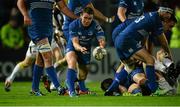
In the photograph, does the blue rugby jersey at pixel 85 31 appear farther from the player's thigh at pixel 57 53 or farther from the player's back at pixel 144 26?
the player's thigh at pixel 57 53

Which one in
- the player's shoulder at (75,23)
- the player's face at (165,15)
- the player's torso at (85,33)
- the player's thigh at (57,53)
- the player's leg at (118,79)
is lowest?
the player's leg at (118,79)

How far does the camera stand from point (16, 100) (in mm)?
14633

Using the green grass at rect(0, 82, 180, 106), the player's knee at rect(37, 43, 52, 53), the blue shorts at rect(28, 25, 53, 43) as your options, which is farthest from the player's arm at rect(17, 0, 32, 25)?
the green grass at rect(0, 82, 180, 106)

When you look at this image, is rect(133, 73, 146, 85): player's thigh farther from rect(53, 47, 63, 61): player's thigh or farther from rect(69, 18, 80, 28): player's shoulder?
rect(53, 47, 63, 61): player's thigh

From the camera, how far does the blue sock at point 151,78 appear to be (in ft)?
49.4

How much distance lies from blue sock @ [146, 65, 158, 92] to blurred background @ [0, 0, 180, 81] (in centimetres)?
651

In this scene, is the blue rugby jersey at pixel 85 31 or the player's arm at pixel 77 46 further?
the blue rugby jersey at pixel 85 31

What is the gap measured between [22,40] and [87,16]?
8506 mm

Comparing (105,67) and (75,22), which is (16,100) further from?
(105,67)

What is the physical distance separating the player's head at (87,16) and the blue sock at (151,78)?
1.56 meters

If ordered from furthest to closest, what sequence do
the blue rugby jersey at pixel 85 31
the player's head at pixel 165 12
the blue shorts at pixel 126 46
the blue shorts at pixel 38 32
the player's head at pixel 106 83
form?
1. the player's head at pixel 106 83
2. the blue rugby jersey at pixel 85 31
3. the blue shorts at pixel 38 32
4. the blue shorts at pixel 126 46
5. the player's head at pixel 165 12

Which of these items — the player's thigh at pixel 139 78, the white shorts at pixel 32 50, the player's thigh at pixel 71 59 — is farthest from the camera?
the white shorts at pixel 32 50

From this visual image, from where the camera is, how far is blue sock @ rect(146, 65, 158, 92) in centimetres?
1506

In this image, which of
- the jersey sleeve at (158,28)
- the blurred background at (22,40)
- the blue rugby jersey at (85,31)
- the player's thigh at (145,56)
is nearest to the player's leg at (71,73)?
the blue rugby jersey at (85,31)
